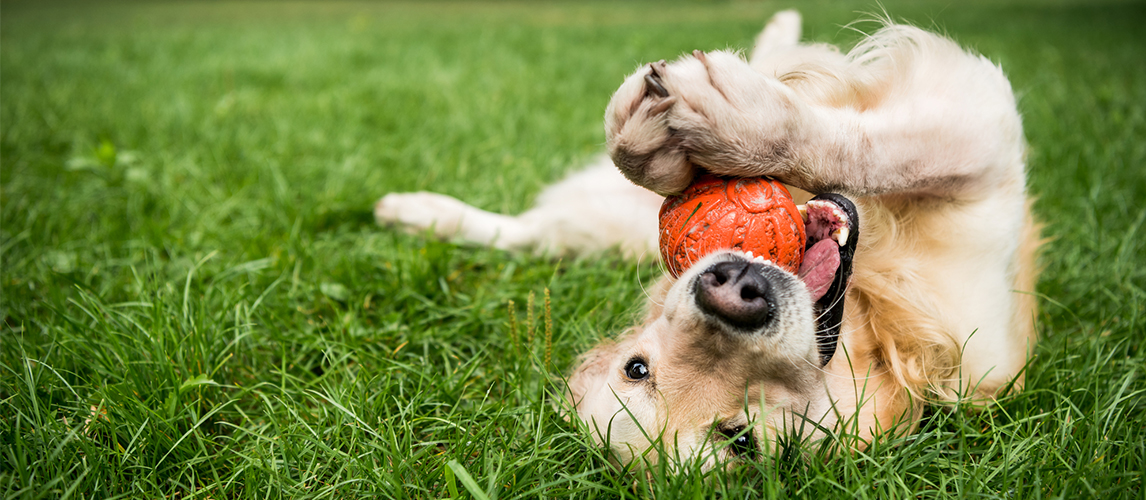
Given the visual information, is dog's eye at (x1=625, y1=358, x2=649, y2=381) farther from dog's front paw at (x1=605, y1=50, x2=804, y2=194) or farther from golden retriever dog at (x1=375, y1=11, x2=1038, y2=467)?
dog's front paw at (x1=605, y1=50, x2=804, y2=194)

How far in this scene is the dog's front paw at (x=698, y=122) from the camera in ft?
4.88

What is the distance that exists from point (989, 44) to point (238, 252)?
8.01m

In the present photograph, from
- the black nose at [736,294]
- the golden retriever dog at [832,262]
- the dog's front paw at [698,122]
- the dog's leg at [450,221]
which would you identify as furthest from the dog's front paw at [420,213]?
the black nose at [736,294]

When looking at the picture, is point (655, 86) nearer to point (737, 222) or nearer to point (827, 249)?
point (737, 222)

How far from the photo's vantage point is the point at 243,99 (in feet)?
15.5

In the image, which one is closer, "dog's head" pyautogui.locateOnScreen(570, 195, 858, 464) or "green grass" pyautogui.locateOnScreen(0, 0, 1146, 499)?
"dog's head" pyautogui.locateOnScreen(570, 195, 858, 464)

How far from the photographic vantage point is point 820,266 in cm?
161

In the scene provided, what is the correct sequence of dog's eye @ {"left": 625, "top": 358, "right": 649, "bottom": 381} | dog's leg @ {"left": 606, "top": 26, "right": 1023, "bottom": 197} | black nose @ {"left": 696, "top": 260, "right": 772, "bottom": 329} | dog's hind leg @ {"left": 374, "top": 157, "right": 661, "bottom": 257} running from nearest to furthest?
black nose @ {"left": 696, "top": 260, "right": 772, "bottom": 329} → dog's leg @ {"left": 606, "top": 26, "right": 1023, "bottom": 197} → dog's eye @ {"left": 625, "top": 358, "right": 649, "bottom": 381} → dog's hind leg @ {"left": 374, "top": 157, "right": 661, "bottom": 257}

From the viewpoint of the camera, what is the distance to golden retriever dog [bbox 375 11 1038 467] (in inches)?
58.9

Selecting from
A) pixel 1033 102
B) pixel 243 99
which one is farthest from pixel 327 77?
pixel 1033 102

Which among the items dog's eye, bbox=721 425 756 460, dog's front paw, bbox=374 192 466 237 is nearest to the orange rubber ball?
dog's eye, bbox=721 425 756 460

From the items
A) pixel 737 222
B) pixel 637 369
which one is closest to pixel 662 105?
pixel 737 222

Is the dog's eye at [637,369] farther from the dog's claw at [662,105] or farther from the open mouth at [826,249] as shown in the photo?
the dog's claw at [662,105]

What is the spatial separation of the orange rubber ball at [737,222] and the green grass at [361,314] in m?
0.50
